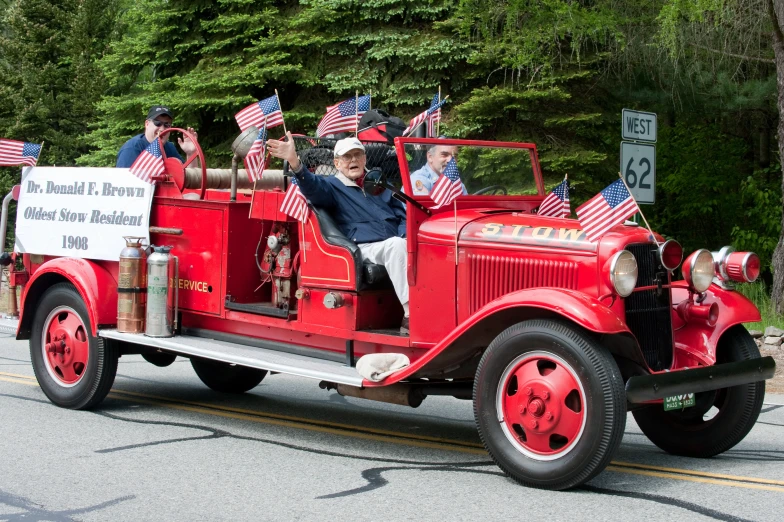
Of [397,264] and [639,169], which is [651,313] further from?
[639,169]

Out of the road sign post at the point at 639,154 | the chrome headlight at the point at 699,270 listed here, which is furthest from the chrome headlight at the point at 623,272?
the road sign post at the point at 639,154

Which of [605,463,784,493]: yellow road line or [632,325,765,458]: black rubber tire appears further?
[632,325,765,458]: black rubber tire

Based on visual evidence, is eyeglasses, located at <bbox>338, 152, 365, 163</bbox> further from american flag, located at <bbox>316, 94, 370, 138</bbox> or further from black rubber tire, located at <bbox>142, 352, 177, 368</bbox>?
black rubber tire, located at <bbox>142, 352, 177, 368</bbox>

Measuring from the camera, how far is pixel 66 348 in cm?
748

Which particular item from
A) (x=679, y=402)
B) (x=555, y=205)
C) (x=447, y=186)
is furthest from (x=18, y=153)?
(x=679, y=402)

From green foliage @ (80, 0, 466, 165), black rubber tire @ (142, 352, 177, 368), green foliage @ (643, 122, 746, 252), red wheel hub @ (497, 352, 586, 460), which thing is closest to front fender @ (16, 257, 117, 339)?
black rubber tire @ (142, 352, 177, 368)

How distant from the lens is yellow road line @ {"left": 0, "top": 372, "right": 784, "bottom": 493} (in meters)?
5.30

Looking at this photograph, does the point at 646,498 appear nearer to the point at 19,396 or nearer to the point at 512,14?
the point at 19,396

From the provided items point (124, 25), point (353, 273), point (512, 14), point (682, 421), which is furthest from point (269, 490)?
point (124, 25)

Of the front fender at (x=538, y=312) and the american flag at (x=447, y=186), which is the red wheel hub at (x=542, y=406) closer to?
the front fender at (x=538, y=312)

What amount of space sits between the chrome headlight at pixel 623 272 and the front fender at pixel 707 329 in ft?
2.21

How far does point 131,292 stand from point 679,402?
3873mm

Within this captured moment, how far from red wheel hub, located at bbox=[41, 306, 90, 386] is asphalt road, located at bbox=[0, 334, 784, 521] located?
0.87 feet

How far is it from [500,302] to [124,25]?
2015cm
